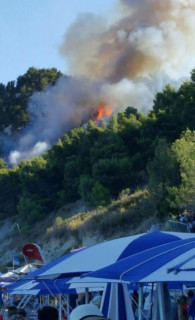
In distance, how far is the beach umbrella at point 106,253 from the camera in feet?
28.3

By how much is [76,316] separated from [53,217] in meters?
44.4

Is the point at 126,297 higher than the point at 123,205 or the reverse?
the reverse

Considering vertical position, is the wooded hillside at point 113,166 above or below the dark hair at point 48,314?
above

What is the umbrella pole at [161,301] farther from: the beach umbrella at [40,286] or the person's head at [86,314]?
the beach umbrella at [40,286]

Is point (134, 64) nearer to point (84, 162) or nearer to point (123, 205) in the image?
point (84, 162)

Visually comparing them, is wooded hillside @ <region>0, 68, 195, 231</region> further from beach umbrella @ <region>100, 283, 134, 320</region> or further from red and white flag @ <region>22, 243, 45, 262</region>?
beach umbrella @ <region>100, 283, 134, 320</region>

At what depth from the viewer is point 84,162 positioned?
4778 centimetres

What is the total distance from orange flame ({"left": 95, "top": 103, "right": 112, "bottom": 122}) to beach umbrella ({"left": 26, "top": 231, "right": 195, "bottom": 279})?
254 feet

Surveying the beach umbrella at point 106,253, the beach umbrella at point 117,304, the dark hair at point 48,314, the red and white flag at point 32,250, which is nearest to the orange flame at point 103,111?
the red and white flag at point 32,250

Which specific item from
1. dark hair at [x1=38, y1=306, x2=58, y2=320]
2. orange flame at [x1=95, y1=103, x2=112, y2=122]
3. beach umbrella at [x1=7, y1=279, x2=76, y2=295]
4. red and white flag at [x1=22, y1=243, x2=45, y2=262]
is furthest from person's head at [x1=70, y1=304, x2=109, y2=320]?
orange flame at [x1=95, y1=103, x2=112, y2=122]

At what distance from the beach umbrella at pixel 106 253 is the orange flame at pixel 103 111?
7739 centimetres

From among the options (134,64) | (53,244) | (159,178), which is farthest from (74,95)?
(159,178)

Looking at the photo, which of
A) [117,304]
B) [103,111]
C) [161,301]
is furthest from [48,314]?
[103,111]

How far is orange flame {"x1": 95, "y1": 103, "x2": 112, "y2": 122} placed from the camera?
3450 inches
